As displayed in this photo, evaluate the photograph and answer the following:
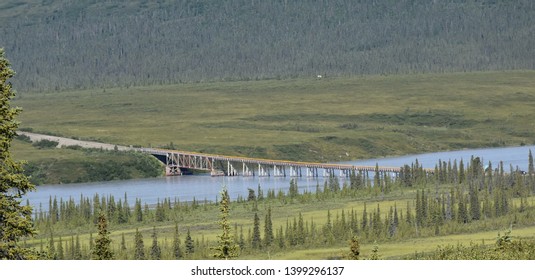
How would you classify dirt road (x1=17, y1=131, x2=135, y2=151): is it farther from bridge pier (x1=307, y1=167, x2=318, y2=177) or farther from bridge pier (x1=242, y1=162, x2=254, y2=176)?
bridge pier (x1=307, y1=167, x2=318, y2=177)

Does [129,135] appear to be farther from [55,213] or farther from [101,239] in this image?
[101,239]

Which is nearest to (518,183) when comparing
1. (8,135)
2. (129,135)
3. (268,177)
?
(268,177)

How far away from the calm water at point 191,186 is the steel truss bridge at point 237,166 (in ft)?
6.92

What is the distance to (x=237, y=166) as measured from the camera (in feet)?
542

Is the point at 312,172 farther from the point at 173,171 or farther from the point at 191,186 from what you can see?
the point at 173,171

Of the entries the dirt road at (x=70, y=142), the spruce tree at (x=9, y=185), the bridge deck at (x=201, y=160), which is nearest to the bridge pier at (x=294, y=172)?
the bridge deck at (x=201, y=160)

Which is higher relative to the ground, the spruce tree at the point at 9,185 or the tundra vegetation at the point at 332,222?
the spruce tree at the point at 9,185

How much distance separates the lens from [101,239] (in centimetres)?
3117

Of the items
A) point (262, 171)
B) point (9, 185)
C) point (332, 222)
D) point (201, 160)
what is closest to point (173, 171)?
point (201, 160)

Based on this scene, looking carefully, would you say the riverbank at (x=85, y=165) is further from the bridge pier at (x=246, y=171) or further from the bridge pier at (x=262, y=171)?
the bridge pier at (x=262, y=171)

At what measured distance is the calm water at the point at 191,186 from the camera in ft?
402

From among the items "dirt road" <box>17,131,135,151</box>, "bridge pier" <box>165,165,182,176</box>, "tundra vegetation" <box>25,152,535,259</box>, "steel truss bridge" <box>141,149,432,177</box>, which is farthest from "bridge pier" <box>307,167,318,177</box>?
"tundra vegetation" <box>25,152,535,259</box>

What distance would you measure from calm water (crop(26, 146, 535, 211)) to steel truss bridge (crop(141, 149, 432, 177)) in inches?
83.1

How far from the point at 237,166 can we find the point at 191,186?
27.1 meters
